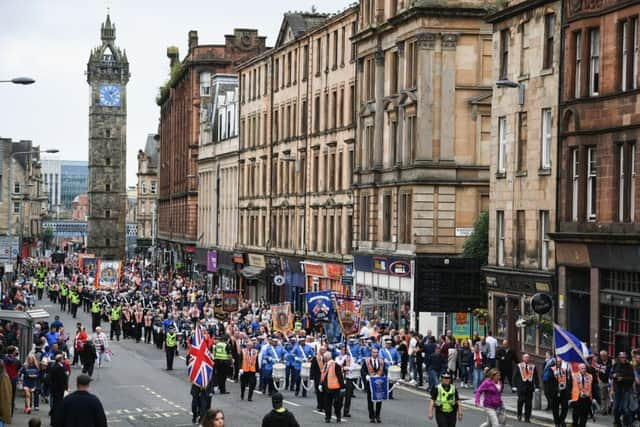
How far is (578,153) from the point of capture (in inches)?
1500

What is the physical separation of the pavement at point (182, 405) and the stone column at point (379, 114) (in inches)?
607

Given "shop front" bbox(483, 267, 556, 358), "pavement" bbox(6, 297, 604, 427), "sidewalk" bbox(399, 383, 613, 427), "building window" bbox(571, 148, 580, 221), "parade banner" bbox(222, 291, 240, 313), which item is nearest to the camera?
"pavement" bbox(6, 297, 604, 427)

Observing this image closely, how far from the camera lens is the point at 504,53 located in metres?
44.0

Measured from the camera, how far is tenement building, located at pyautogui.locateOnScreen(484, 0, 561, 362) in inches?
1572

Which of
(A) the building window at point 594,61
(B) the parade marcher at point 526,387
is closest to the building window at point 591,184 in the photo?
(A) the building window at point 594,61

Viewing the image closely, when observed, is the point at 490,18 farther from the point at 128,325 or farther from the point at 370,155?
the point at 128,325

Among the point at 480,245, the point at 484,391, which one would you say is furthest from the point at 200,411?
the point at 480,245

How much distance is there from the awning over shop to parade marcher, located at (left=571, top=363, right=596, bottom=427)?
175 feet

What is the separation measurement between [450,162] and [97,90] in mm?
146975

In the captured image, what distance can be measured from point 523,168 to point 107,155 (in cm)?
15065

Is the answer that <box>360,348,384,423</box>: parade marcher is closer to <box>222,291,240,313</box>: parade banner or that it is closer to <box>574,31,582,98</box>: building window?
<box>574,31,582,98</box>: building window

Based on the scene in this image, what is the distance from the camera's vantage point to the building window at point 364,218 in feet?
196

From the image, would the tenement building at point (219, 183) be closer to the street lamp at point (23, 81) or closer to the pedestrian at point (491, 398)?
the street lamp at point (23, 81)

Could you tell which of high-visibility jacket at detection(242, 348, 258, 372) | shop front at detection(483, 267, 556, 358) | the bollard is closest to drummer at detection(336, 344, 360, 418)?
high-visibility jacket at detection(242, 348, 258, 372)
